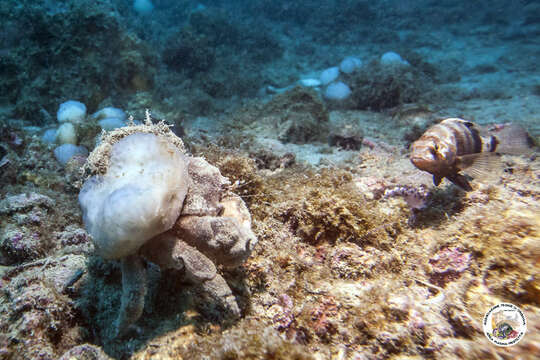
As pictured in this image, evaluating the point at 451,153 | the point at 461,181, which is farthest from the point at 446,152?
the point at 461,181

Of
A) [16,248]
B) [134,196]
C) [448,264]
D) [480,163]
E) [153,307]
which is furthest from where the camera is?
[480,163]

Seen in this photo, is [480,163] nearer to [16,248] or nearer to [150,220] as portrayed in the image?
[150,220]

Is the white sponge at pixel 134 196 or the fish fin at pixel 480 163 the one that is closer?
the white sponge at pixel 134 196

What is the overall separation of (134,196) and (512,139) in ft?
18.2

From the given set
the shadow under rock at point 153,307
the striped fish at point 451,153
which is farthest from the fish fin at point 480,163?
the shadow under rock at point 153,307

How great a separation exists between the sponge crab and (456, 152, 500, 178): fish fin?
3.09 m

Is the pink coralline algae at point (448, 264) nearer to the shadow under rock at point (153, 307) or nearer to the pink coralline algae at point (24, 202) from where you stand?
the shadow under rock at point (153, 307)

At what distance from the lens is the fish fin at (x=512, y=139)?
4117mm

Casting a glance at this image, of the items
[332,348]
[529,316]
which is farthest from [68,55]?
[529,316]

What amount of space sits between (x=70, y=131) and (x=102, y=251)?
225 inches

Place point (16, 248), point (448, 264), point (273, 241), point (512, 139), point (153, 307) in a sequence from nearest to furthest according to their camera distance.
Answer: point (153, 307) < point (448, 264) < point (273, 241) < point (16, 248) < point (512, 139)

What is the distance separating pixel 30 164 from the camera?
482cm

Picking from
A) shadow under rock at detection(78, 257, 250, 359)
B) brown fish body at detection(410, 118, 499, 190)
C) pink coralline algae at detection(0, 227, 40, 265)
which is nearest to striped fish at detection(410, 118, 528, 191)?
brown fish body at detection(410, 118, 499, 190)

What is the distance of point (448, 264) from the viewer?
8.35ft
